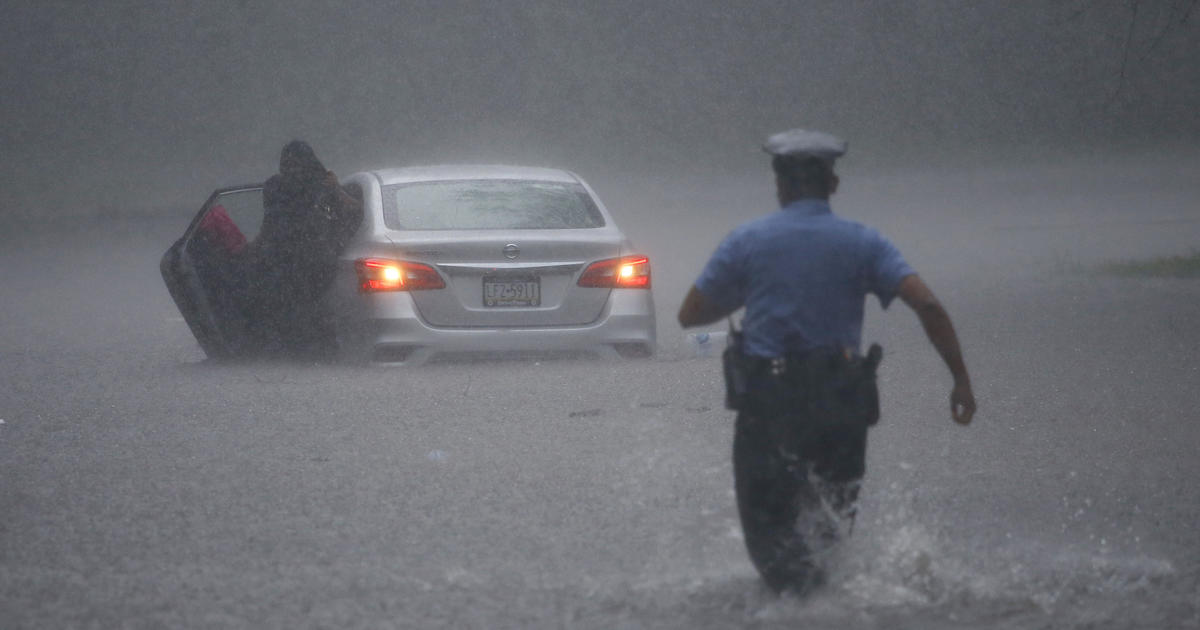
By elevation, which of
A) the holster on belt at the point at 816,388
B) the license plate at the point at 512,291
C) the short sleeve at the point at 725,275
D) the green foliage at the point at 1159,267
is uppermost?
the short sleeve at the point at 725,275

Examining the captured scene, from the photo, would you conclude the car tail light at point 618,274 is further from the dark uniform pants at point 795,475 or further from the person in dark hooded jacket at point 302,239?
the dark uniform pants at point 795,475

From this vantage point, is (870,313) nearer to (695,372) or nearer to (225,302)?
(695,372)

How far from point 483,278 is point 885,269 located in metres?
5.81

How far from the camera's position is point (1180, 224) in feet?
118

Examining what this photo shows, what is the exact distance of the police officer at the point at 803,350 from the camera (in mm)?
4883

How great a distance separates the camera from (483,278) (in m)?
10.5

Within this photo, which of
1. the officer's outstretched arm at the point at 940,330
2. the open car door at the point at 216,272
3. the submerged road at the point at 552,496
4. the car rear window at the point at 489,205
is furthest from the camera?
the open car door at the point at 216,272

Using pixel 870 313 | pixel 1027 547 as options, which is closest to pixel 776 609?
pixel 1027 547

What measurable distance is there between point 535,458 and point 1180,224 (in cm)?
3075

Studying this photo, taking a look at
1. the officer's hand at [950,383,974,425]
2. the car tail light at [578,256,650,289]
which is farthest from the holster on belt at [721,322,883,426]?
the car tail light at [578,256,650,289]

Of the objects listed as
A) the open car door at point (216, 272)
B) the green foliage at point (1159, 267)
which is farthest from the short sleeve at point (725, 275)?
the green foliage at point (1159, 267)

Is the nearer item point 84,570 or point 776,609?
point 776,609

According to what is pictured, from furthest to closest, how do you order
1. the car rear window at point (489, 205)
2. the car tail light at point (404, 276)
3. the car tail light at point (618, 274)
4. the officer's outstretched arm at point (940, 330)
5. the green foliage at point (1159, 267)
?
1. the green foliage at point (1159, 267)
2. the car rear window at point (489, 205)
3. the car tail light at point (618, 274)
4. the car tail light at point (404, 276)
5. the officer's outstretched arm at point (940, 330)

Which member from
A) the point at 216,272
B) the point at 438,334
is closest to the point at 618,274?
the point at 438,334
